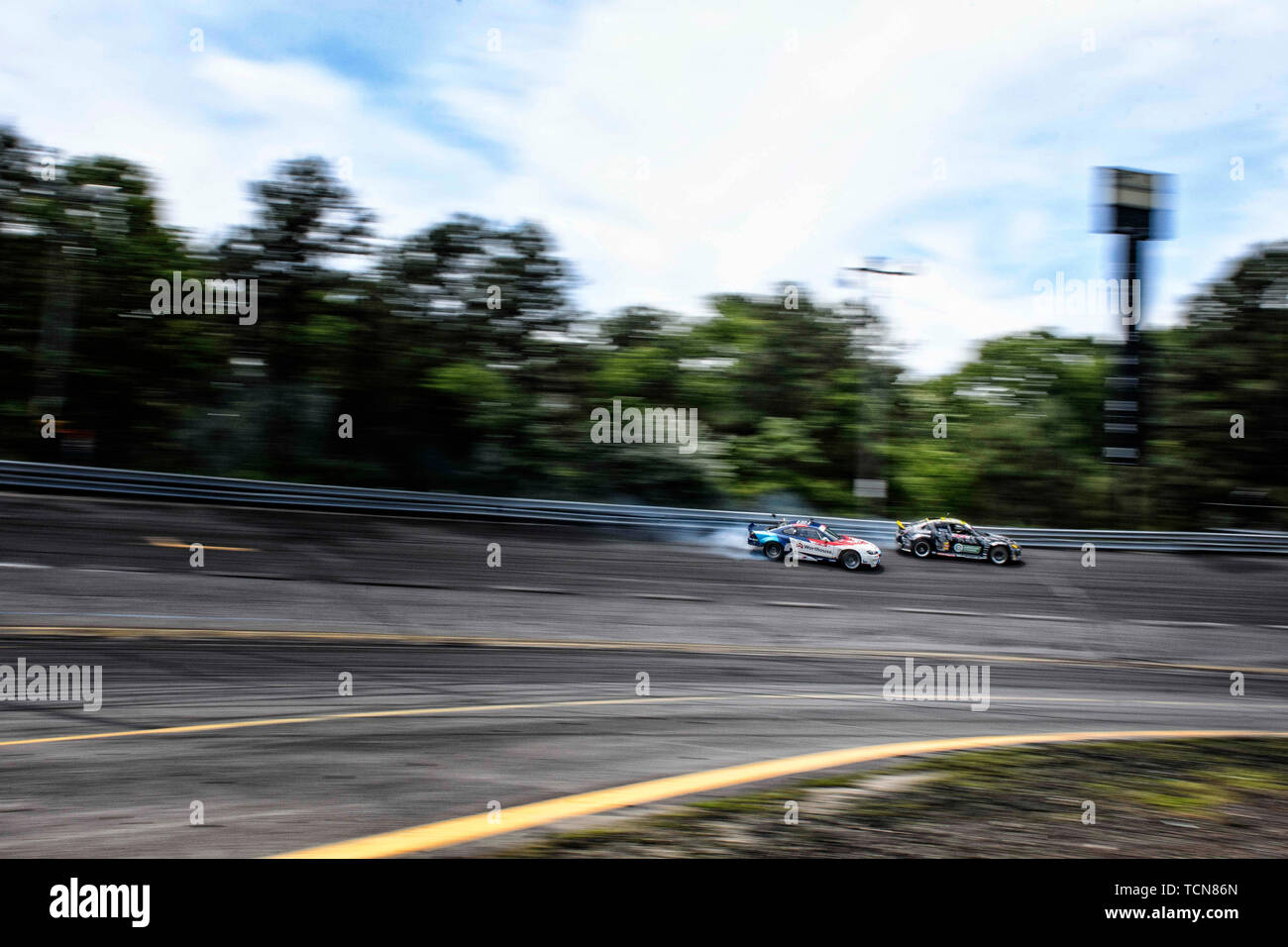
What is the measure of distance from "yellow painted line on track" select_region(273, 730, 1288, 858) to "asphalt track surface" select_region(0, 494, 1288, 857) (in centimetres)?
15

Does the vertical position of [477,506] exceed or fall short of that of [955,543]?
it exceeds it

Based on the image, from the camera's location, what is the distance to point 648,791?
172 inches

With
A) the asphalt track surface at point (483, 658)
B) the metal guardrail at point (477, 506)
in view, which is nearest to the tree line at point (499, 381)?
the metal guardrail at point (477, 506)

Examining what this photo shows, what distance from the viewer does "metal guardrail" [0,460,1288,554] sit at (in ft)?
55.7

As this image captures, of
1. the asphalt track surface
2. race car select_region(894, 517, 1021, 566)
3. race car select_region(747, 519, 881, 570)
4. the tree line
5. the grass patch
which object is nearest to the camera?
the grass patch

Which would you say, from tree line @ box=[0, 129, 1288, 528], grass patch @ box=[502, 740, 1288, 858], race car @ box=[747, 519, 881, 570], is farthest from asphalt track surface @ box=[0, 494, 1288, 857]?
tree line @ box=[0, 129, 1288, 528]

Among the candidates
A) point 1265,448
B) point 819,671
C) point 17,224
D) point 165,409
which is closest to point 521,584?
point 819,671

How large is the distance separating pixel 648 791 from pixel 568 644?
6.73m

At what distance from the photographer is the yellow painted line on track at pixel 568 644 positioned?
31.6ft

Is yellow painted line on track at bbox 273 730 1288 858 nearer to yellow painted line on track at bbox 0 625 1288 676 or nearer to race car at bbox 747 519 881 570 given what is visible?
yellow painted line on track at bbox 0 625 1288 676

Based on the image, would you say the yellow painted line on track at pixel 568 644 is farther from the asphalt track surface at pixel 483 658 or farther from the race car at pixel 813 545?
the race car at pixel 813 545

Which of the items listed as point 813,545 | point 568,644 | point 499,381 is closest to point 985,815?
point 568,644

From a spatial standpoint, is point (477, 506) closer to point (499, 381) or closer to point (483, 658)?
point (499, 381)

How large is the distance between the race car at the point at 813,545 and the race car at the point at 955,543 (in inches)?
62.8
